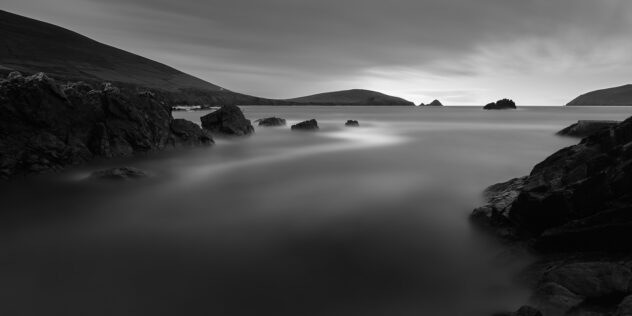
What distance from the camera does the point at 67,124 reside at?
15.9 metres

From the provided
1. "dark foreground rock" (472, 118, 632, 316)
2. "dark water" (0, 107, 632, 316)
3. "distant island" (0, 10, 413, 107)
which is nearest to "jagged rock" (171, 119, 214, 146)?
"dark water" (0, 107, 632, 316)

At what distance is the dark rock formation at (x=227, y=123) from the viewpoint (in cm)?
3111

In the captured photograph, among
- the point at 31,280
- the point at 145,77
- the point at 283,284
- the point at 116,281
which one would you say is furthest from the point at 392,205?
the point at 145,77

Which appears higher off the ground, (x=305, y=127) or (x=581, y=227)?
(x=581, y=227)

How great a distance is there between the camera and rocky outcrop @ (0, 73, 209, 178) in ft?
45.0

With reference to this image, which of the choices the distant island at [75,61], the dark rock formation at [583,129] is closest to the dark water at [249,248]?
the dark rock formation at [583,129]

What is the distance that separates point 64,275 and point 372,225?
7.62m

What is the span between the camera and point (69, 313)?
5.74 meters

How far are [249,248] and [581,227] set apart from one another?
7264 millimetres

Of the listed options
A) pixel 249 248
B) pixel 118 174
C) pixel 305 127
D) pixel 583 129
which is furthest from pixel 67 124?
pixel 583 129

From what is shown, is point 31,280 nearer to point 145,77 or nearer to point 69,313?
point 69,313

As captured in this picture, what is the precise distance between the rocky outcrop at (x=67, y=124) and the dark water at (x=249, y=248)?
1.38m

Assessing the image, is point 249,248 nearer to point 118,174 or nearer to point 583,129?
point 118,174

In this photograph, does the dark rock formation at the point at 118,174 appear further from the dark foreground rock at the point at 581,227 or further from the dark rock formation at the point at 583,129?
the dark rock formation at the point at 583,129
